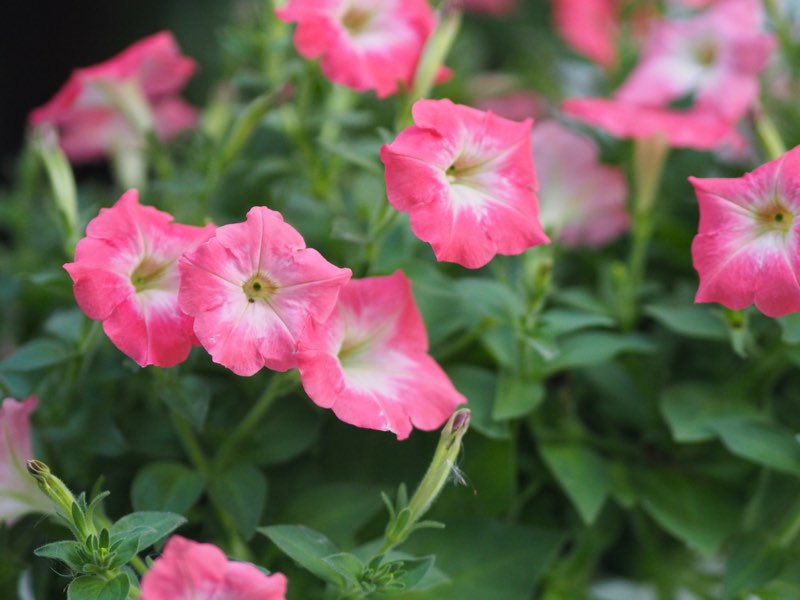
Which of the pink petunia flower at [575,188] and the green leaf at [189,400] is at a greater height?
the pink petunia flower at [575,188]

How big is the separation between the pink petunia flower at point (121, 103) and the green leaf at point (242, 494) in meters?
0.33

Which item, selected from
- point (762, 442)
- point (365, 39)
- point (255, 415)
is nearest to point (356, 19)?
point (365, 39)

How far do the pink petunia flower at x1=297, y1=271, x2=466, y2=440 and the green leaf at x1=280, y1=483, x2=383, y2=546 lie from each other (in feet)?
0.33

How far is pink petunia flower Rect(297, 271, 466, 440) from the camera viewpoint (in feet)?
1.60

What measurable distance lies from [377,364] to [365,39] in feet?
0.77

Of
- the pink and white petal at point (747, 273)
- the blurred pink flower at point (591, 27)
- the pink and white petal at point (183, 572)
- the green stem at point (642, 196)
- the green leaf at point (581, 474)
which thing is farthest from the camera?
the blurred pink flower at point (591, 27)

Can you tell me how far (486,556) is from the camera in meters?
0.61

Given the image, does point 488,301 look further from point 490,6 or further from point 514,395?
point 490,6

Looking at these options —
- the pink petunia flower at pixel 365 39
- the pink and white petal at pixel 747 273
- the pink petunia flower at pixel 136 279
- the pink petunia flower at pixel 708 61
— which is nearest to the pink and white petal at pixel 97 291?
the pink petunia flower at pixel 136 279

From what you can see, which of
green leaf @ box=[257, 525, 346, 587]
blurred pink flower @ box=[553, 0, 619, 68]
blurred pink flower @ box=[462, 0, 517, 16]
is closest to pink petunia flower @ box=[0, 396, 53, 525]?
green leaf @ box=[257, 525, 346, 587]

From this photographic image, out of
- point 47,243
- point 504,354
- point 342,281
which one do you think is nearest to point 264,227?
point 342,281

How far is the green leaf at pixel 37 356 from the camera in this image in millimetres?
583

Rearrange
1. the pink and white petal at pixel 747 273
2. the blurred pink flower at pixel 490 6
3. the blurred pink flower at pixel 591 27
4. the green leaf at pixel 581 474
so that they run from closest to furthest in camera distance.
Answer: the pink and white petal at pixel 747 273 < the green leaf at pixel 581 474 < the blurred pink flower at pixel 591 27 < the blurred pink flower at pixel 490 6

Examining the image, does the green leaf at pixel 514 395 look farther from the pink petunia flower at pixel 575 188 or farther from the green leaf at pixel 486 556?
the pink petunia flower at pixel 575 188
